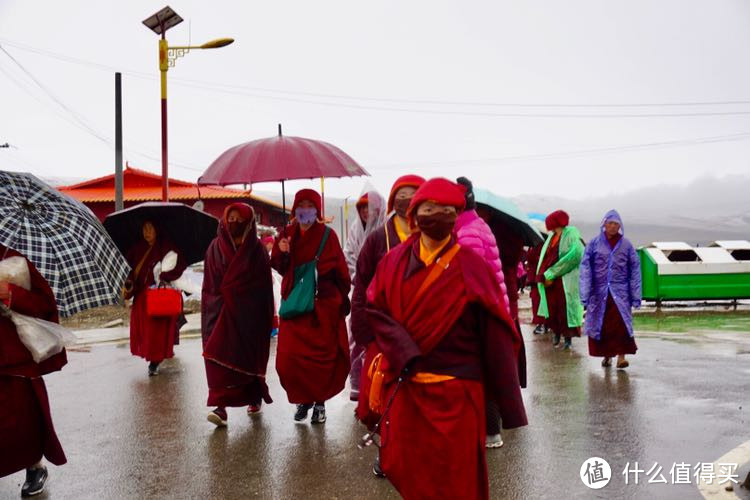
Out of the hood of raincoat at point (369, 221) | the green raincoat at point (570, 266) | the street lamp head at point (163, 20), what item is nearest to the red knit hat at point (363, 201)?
the hood of raincoat at point (369, 221)

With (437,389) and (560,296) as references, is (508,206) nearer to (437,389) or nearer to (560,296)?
(437,389)

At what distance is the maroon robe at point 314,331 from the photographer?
6.89 metres

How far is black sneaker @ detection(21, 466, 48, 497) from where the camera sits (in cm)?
524

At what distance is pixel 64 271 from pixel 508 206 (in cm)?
334

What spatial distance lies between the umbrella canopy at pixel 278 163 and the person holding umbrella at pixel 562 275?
4987 mm

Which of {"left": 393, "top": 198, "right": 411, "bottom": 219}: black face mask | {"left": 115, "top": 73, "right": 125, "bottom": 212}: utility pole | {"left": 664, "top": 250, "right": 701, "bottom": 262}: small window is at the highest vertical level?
{"left": 115, "top": 73, "right": 125, "bottom": 212}: utility pole

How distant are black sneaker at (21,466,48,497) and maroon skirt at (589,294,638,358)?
6379 mm

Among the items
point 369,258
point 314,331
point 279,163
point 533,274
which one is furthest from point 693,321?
point 369,258

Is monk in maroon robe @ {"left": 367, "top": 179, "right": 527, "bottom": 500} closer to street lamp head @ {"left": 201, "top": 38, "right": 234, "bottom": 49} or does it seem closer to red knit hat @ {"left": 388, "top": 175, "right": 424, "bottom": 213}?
red knit hat @ {"left": 388, "top": 175, "right": 424, "bottom": 213}

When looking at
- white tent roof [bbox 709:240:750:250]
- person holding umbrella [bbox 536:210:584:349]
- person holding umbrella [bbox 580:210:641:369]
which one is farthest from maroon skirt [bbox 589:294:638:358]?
white tent roof [bbox 709:240:750:250]

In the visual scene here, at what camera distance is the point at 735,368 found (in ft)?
30.7

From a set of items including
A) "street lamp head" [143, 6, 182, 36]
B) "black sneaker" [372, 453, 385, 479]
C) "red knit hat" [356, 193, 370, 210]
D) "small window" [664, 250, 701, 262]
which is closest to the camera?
"black sneaker" [372, 453, 385, 479]

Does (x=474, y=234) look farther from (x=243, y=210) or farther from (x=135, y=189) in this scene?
(x=135, y=189)

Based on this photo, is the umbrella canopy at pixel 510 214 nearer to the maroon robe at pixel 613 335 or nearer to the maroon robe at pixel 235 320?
the maroon robe at pixel 235 320
